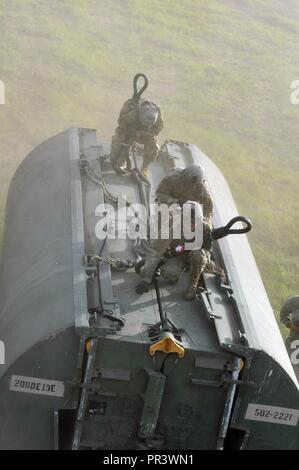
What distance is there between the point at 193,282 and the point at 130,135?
3.54 meters

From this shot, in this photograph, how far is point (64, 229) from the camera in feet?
31.1

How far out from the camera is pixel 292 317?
35.5ft

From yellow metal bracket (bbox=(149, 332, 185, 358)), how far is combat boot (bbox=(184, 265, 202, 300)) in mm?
1142

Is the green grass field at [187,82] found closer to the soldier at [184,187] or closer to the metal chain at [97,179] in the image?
the metal chain at [97,179]

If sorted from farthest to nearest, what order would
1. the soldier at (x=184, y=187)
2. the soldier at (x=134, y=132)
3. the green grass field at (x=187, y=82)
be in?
the green grass field at (x=187, y=82) < the soldier at (x=134, y=132) < the soldier at (x=184, y=187)

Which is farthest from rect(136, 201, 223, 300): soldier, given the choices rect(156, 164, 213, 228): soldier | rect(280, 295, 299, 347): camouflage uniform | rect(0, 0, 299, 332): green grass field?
rect(0, 0, 299, 332): green grass field

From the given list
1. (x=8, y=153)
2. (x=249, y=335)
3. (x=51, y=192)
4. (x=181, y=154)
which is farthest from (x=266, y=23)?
(x=249, y=335)

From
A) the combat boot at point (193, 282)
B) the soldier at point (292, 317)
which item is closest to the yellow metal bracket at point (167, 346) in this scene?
the combat boot at point (193, 282)

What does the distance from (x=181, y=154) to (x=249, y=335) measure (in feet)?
17.0

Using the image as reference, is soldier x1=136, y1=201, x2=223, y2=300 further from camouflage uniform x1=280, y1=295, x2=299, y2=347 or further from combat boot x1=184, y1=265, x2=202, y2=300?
camouflage uniform x1=280, y1=295, x2=299, y2=347

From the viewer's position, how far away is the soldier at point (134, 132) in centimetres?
1127

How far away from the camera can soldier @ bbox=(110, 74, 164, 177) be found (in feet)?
37.0

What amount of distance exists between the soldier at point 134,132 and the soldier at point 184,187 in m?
2.03

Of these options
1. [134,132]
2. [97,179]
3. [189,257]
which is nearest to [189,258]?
[189,257]
